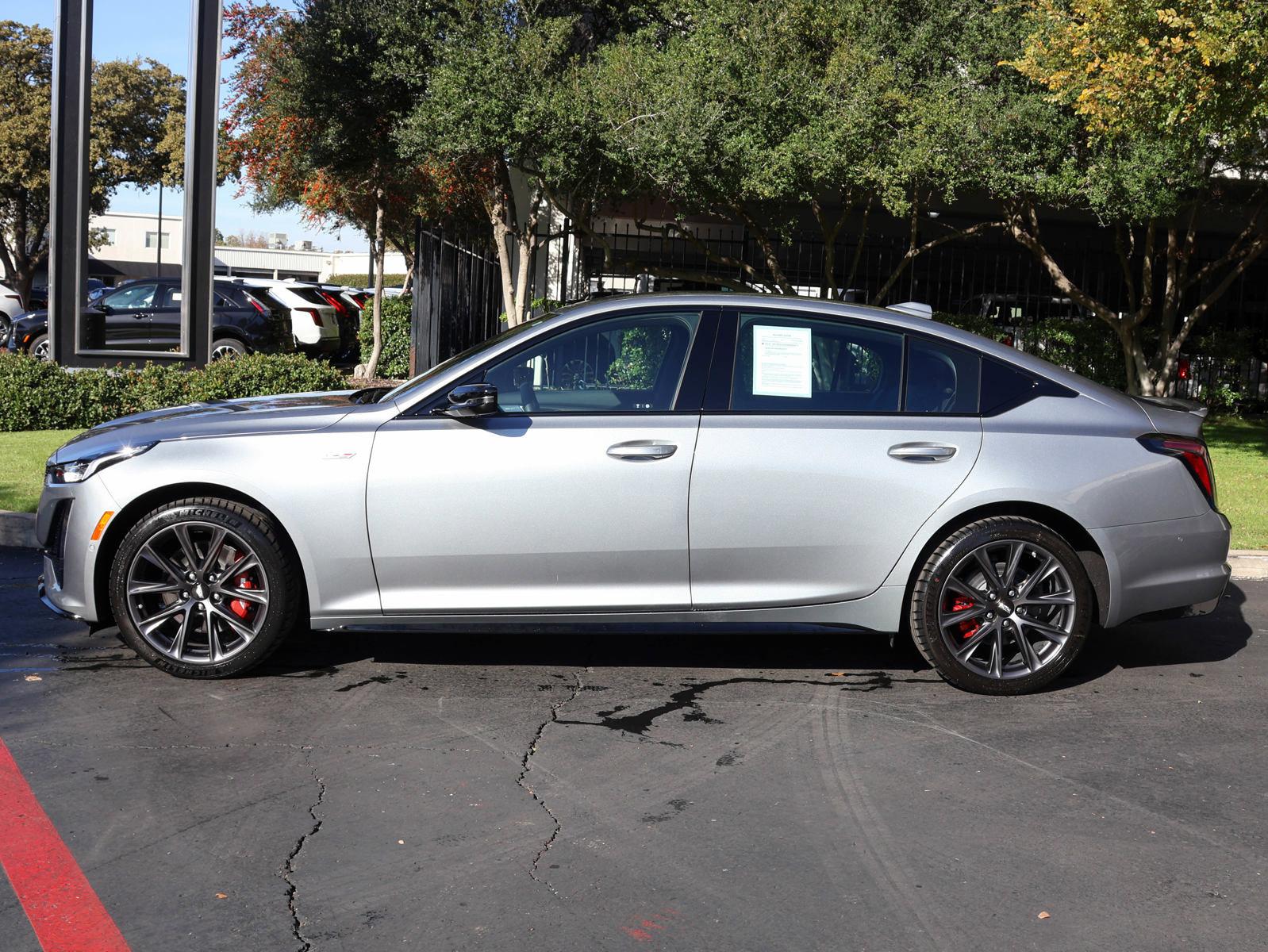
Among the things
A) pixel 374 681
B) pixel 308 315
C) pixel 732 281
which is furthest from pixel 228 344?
pixel 374 681

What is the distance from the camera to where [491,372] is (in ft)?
18.0

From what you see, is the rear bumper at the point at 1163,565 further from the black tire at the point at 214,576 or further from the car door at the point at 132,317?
the car door at the point at 132,317

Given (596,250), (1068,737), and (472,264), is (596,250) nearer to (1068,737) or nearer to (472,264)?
(472,264)

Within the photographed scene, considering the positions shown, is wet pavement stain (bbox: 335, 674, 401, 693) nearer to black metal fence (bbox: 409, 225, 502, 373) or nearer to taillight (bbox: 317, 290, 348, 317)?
black metal fence (bbox: 409, 225, 502, 373)

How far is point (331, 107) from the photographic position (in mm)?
15688

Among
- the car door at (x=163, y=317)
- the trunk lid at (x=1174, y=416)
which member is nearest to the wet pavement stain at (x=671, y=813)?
the trunk lid at (x=1174, y=416)

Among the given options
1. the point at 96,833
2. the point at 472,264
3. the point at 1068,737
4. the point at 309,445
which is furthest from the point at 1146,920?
the point at 472,264

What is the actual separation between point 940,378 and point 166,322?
16936 mm

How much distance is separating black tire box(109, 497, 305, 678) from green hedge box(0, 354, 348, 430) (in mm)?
7796

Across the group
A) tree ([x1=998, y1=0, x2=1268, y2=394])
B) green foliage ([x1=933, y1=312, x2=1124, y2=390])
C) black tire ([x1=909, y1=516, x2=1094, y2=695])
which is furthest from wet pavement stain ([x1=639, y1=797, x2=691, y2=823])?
green foliage ([x1=933, y1=312, x2=1124, y2=390])

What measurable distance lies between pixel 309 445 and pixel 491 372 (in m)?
0.80

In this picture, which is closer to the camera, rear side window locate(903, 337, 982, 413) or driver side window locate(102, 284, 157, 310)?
rear side window locate(903, 337, 982, 413)

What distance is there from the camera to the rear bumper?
5.51m

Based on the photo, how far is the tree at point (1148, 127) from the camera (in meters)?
10.7
